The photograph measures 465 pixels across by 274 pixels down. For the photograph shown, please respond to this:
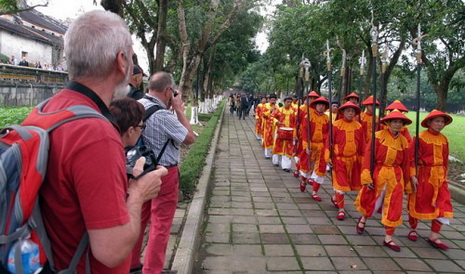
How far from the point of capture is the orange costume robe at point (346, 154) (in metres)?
5.46

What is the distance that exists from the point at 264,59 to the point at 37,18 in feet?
82.2

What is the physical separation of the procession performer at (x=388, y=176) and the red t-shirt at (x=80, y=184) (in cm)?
391

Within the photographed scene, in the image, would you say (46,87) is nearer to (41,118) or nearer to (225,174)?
(225,174)

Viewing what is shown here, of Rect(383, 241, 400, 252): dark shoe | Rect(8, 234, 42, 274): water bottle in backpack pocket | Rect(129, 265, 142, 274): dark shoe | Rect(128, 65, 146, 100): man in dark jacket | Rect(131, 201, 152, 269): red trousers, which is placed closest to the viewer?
Rect(8, 234, 42, 274): water bottle in backpack pocket

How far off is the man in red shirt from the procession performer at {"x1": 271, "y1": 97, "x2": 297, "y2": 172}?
7.17m

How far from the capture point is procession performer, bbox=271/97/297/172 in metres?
Result: 8.69

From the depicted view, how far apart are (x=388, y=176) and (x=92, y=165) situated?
4073mm

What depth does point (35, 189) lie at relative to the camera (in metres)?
1.14

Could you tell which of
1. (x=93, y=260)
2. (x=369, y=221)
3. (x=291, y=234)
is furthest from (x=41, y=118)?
(x=369, y=221)

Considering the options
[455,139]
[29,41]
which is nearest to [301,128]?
[455,139]

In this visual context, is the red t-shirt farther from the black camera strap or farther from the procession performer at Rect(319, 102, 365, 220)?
the procession performer at Rect(319, 102, 365, 220)

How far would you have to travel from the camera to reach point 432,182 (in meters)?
4.50

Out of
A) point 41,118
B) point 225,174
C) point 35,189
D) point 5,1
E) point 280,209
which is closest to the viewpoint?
point 35,189

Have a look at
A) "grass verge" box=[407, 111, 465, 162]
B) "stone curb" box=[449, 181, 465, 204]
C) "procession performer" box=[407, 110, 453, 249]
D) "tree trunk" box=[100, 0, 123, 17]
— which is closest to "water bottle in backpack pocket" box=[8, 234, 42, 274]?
"tree trunk" box=[100, 0, 123, 17]
